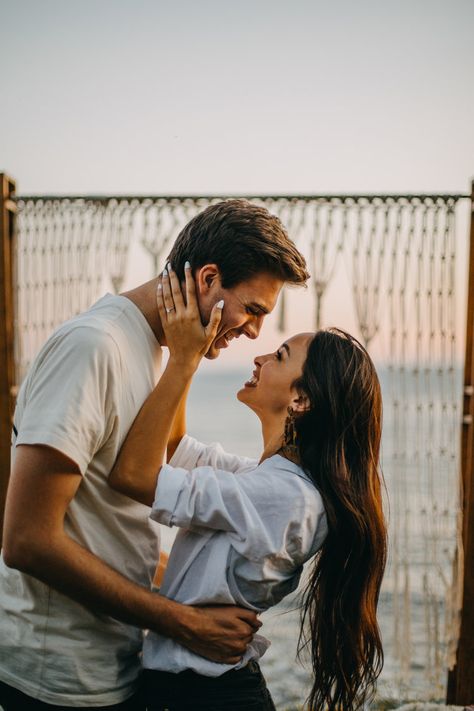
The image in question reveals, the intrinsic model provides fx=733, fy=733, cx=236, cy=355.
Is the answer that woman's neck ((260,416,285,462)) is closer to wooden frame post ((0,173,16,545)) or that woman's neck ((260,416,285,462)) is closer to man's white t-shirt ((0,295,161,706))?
man's white t-shirt ((0,295,161,706))

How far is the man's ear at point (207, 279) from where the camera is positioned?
1.87m

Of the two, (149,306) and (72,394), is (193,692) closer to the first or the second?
(72,394)

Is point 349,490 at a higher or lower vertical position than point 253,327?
lower

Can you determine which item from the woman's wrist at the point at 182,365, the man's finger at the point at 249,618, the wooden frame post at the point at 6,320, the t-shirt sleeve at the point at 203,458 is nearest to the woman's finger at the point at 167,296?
the woman's wrist at the point at 182,365

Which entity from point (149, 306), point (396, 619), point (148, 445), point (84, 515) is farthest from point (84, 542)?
point (396, 619)

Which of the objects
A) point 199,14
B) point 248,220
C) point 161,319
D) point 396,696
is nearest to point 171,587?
point 161,319

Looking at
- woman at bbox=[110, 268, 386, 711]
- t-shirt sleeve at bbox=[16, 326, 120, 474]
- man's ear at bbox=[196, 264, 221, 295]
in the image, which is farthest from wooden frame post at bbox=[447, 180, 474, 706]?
t-shirt sleeve at bbox=[16, 326, 120, 474]

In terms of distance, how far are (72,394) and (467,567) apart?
8.02 ft

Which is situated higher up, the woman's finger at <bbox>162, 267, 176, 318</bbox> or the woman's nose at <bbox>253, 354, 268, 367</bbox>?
the woman's finger at <bbox>162, 267, 176, 318</bbox>

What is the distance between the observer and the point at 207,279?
188 centimetres

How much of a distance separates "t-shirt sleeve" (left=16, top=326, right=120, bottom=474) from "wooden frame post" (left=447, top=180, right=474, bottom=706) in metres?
2.13

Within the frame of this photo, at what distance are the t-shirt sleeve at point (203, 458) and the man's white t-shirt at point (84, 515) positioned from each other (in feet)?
1.39

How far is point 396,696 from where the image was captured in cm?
420

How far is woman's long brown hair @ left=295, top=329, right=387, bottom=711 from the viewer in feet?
6.21
